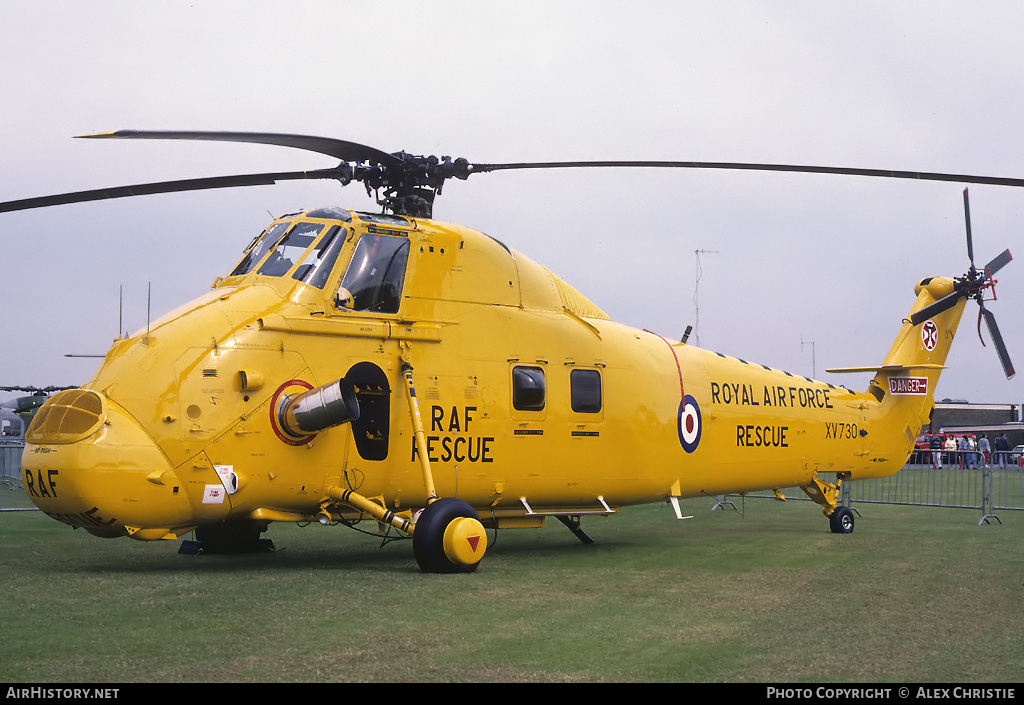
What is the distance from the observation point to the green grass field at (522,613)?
612 cm

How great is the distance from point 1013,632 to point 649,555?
19.1 feet

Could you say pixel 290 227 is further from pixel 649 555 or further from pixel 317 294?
pixel 649 555

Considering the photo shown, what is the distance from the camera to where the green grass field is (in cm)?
612

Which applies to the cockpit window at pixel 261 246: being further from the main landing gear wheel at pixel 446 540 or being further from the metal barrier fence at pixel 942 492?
the metal barrier fence at pixel 942 492

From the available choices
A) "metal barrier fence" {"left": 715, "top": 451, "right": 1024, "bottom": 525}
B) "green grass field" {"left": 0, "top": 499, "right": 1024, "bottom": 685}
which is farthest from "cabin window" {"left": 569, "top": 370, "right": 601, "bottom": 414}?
"metal barrier fence" {"left": 715, "top": 451, "right": 1024, "bottom": 525}

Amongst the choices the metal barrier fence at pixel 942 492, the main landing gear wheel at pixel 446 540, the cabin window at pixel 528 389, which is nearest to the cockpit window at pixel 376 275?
the cabin window at pixel 528 389

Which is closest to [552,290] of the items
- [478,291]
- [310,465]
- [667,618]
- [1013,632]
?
[478,291]

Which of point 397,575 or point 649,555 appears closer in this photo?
point 397,575

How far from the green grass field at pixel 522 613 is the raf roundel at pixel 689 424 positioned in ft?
4.78

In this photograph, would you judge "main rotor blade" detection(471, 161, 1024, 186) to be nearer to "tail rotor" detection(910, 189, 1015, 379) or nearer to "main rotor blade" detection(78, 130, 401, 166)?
"main rotor blade" detection(78, 130, 401, 166)

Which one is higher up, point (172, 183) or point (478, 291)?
point (172, 183)

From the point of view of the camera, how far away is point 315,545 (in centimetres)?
1384

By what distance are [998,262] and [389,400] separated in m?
11.4
